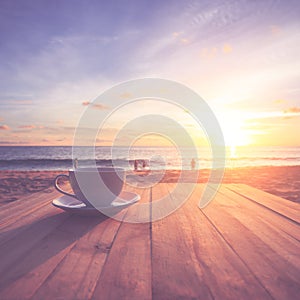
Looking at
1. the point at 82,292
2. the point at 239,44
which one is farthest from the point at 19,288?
the point at 239,44

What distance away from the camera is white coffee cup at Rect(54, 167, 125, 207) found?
3.59ft

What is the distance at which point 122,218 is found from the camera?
116 cm

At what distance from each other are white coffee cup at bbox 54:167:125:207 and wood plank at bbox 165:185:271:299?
33 centimetres

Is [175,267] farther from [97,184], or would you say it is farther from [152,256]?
[97,184]

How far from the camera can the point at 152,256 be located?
755 millimetres

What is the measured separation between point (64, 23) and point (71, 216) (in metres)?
3.92

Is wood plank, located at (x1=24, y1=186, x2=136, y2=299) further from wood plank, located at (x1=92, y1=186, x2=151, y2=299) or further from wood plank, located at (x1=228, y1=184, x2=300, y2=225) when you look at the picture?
wood plank, located at (x1=228, y1=184, x2=300, y2=225)

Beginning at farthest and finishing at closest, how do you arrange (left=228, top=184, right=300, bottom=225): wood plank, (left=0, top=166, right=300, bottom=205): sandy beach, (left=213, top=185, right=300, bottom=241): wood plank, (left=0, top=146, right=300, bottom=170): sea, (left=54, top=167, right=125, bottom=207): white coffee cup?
1. (left=0, top=146, right=300, bottom=170): sea
2. (left=0, top=166, right=300, bottom=205): sandy beach
3. (left=228, top=184, right=300, bottom=225): wood plank
4. (left=54, top=167, right=125, bottom=207): white coffee cup
5. (left=213, top=185, right=300, bottom=241): wood plank

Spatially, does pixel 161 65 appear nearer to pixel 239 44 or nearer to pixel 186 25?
pixel 186 25

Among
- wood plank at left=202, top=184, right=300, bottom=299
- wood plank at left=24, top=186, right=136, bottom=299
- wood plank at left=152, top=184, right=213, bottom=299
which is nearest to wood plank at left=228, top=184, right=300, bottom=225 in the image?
wood plank at left=202, top=184, right=300, bottom=299

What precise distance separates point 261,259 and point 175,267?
0.26 m

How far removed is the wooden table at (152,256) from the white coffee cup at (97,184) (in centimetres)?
9

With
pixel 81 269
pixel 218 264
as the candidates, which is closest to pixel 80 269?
pixel 81 269

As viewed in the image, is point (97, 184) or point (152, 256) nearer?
point (152, 256)
